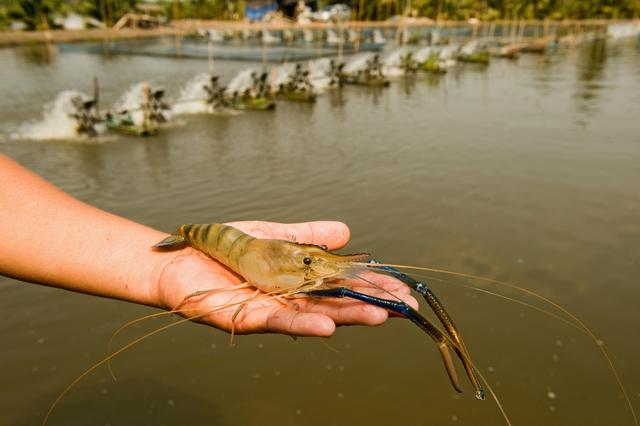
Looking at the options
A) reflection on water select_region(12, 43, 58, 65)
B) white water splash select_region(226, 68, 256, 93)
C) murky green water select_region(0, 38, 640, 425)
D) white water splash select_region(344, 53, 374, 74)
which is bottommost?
murky green water select_region(0, 38, 640, 425)

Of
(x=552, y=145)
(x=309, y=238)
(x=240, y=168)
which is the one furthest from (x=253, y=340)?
(x=552, y=145)

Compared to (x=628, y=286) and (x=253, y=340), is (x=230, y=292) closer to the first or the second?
(x=253, y=340)

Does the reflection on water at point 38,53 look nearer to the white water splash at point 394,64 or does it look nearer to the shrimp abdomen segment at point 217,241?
the white water splash at point 394,64

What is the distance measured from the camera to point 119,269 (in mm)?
3057

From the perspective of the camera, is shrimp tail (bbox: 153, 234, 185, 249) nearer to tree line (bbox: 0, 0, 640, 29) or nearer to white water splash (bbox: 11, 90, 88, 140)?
white water splash (bbox: 11, 90, 88, 140)

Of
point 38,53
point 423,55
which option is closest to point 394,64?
point 423,55

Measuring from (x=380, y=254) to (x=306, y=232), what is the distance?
4.15 m

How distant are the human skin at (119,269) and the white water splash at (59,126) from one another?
1492 cm

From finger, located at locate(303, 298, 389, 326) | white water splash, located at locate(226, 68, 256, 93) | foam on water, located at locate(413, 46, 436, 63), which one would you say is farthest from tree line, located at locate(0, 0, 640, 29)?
finger, located at locate(303, 298, 389, 326)

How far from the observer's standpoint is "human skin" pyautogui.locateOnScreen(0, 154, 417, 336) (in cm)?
272

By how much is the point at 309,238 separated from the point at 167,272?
4.27ft

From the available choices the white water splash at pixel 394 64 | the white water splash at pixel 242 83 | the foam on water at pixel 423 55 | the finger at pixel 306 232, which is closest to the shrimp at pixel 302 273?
the finger at pixel 306 232

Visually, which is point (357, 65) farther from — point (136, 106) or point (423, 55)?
point (136, 106)

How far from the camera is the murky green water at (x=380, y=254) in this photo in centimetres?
504
